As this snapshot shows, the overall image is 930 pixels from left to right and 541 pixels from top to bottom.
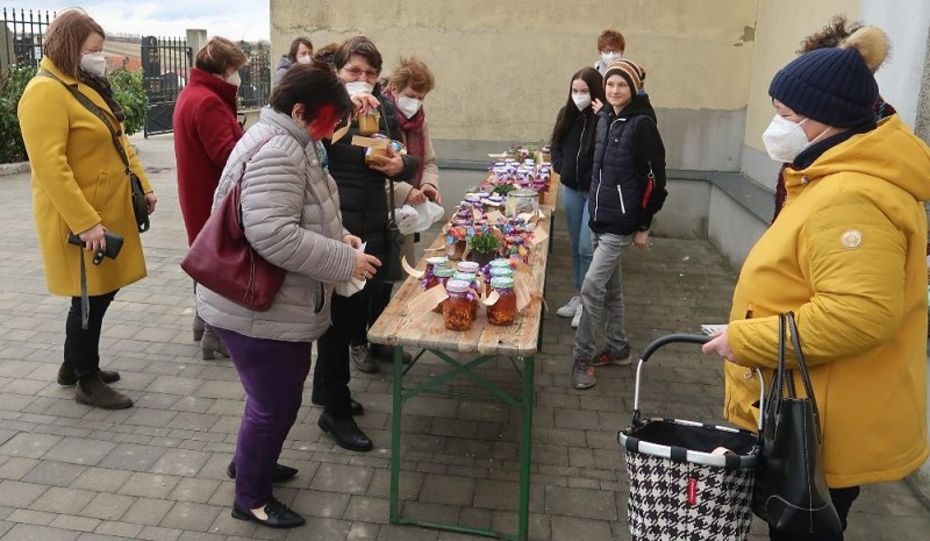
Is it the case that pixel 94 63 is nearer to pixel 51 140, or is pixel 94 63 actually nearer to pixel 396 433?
pixel 51 140

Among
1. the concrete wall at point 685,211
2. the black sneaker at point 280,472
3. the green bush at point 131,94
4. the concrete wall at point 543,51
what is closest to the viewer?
the black sneaker at point 280,472

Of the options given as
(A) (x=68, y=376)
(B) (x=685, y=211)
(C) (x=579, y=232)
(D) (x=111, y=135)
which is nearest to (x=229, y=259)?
(D) (x=111, y=135)

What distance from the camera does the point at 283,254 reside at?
2479mm

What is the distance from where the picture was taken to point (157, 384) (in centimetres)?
414

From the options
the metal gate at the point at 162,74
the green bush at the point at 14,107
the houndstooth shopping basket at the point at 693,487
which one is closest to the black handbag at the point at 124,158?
the houndstooth shopping basket at the point at 693,487

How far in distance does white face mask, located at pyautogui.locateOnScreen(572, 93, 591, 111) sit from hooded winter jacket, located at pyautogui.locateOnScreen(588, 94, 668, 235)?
3.07ft

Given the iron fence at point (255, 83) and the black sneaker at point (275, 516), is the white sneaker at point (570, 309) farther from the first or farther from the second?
the iron fence at point (255, 83)

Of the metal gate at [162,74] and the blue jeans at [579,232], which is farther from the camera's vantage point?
the metal gate at [162,74]

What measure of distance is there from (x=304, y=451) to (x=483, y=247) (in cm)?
125

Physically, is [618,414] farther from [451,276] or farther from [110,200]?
[110,200]

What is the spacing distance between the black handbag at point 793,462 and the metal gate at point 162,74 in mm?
15998

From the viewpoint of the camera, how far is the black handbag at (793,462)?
1735mm

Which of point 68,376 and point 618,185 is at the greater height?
point 618,185

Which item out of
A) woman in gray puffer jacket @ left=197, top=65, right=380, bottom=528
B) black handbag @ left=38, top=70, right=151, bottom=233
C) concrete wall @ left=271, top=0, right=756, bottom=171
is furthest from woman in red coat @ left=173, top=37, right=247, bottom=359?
concrete wall @ left=271, top=0, right=756, bottom=171
